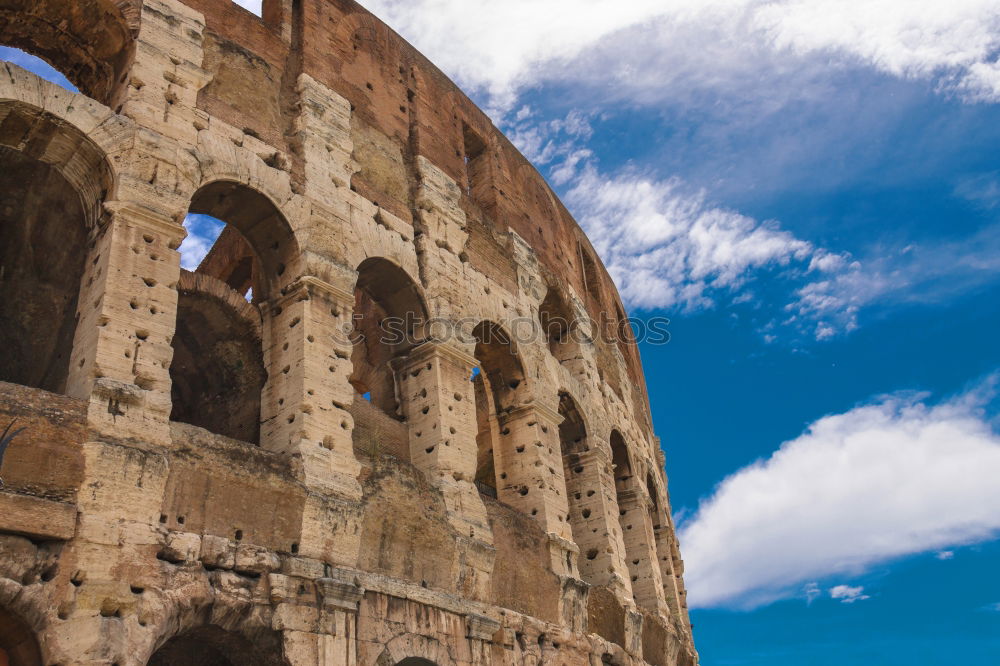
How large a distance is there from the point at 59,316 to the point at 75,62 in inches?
116

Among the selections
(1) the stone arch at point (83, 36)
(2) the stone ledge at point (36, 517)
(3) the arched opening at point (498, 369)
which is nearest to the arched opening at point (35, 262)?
(1) the stone arch at point (83, 36)

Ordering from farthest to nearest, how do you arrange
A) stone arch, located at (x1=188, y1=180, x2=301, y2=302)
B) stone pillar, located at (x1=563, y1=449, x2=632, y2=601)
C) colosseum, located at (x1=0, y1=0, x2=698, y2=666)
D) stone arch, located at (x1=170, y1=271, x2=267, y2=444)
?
1. stone pillar, located at (x1=563, y1=449, x2=632, y2=601)
2. stone arch, located at (x1=170, y1=271, x2=267, y2=444)
3. stone arch, located at (x1=188, y1=180, x2=301, y2=302)
4. colosseum, located at (x1=0, y1=0, x2=698, y2=666)

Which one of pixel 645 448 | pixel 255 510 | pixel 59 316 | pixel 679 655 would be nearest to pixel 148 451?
pixel 255 510

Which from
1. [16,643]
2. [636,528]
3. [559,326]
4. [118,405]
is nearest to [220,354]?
[118,405]

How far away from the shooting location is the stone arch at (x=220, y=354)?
10297 mm

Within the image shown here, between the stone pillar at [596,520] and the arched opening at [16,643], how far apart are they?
27.5 feet

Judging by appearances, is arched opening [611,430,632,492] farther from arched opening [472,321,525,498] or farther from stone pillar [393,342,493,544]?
stone pillar [393,342,493,544]

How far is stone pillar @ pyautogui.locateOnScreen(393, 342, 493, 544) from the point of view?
1071 cm

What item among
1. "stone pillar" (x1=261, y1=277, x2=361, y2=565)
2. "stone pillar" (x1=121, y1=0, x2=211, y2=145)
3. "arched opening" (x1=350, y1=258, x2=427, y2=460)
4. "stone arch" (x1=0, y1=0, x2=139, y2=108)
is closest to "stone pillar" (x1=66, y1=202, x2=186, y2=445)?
"stone pillar" (x1=121, y1=0, x2=211, y2=145)

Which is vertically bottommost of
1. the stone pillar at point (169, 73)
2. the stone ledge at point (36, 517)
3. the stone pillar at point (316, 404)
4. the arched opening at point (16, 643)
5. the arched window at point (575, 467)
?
the arched opening at point (16, 643)

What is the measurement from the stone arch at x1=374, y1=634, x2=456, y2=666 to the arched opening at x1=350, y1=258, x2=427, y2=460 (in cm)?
201

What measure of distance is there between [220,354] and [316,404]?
199cm

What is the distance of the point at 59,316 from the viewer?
11211 mm

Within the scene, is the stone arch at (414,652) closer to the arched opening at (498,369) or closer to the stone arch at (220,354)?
the stone arch at (220,354)
